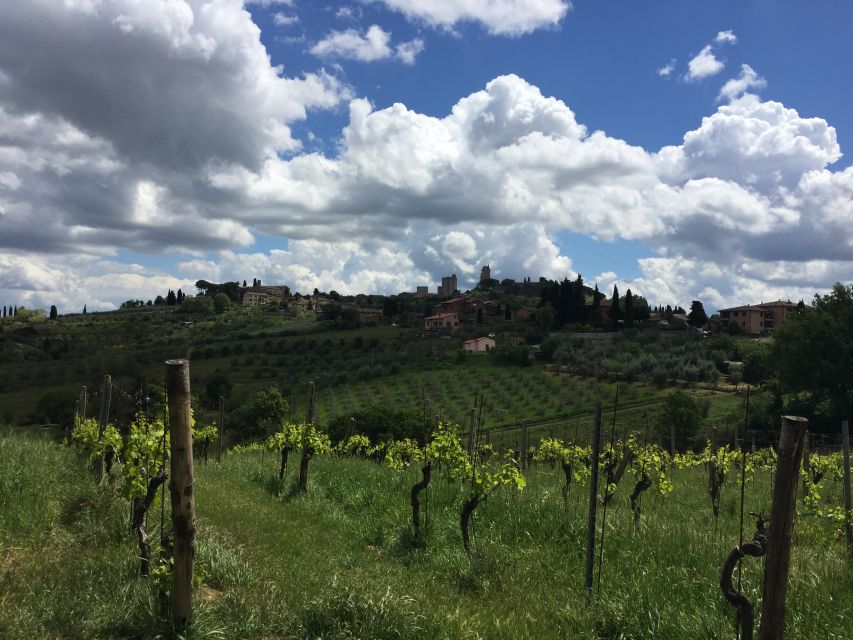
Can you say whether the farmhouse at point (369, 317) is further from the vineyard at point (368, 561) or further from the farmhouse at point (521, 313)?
the vineyard at point (368, 561)

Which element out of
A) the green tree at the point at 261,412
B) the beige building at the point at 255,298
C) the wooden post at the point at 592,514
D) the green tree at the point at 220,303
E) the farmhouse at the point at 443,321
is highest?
the beige building at the point at 255,298

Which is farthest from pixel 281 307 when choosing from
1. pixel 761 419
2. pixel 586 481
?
pixel 586 481

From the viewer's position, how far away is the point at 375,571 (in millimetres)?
6730

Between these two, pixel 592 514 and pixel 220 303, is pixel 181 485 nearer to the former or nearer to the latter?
A: pixel 592 514

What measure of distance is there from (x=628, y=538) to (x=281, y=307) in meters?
151

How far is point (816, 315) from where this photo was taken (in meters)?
39.0

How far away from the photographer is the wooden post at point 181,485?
4578 mm

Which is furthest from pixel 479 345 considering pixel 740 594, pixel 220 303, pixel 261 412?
pixel 740 594

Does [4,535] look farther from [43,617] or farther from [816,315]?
[816,315]

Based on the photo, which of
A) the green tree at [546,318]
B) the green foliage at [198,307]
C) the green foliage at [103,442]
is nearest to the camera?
the green foliage at [103,442]

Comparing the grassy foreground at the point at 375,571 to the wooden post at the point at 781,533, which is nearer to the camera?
the wooden post at the point at 781,533

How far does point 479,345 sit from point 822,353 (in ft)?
178

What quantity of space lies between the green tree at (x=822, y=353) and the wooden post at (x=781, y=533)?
41.5 m

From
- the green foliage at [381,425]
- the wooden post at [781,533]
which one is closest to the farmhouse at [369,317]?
the green foliage at [381,425]
